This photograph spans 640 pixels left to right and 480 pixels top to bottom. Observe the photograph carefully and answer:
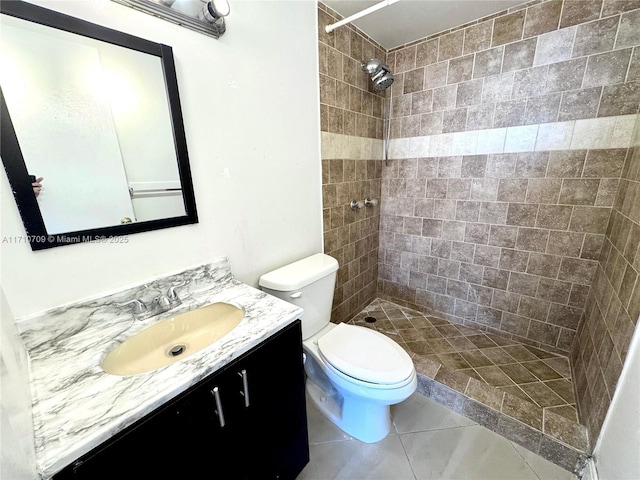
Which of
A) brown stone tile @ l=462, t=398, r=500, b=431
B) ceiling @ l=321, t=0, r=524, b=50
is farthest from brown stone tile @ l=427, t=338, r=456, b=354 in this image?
ceiling @ l=321, t=0, r=524, b=50

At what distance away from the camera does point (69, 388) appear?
64cm

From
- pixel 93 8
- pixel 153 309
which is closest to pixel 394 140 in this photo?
pixel 93 8

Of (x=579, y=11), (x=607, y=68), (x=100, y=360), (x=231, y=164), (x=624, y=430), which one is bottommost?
(x=624, y=430)

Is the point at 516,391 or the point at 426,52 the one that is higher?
the point at 426,52

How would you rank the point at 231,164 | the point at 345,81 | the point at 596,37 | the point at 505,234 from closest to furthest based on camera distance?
1. the point at 231,164
2. the point at 596,37
3. the point at 345,81
4. the point at 505,234

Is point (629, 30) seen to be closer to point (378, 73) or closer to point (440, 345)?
point (378, 73)

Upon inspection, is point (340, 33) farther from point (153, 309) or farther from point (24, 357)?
point (24, 357)

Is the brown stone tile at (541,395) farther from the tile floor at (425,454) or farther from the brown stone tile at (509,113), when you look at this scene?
the brown stone tile at (509,113)

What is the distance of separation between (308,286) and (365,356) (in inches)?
16.9

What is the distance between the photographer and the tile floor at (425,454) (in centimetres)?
119

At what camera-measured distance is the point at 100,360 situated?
2.49 ft

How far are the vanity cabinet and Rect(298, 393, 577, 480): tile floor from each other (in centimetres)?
26

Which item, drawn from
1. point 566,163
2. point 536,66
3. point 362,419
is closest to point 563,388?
point 362,419

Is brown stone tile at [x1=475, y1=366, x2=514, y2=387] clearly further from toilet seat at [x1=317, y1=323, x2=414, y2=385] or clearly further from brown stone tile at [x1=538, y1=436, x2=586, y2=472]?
toilet seat at [x1=317, y1=323, x2=414, y2=385]
